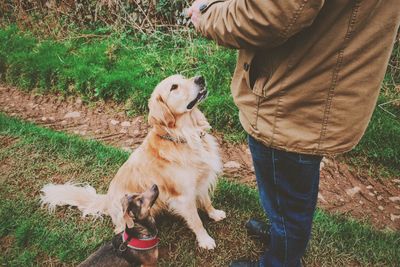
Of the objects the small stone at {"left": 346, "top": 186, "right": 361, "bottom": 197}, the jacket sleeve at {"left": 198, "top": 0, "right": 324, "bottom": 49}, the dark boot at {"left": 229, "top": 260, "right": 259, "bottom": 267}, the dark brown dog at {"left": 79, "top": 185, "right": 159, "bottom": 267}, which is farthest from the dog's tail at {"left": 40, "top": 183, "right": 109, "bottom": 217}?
the small stone at {"left": 346, "top": 186, "right": 361, "bottom": 197}

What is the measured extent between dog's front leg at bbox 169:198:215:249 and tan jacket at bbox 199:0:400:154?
4.22 feet

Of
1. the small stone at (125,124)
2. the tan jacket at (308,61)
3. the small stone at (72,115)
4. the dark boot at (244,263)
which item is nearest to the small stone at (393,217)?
the dark boot at (244,263)

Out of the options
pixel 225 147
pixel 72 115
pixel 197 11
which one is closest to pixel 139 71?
pixel 72 115

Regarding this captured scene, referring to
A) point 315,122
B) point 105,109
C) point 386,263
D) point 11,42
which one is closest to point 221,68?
point 105,109

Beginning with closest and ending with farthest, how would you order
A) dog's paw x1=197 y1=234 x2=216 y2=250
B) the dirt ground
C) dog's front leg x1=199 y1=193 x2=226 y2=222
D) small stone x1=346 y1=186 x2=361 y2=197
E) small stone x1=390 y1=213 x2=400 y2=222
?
dog's paw x1=197 y1=234 x2=216 y2=250, dog's front leg x1=199 y1=193 x2=226 y2=222, small stone x1=390 y1=213 x2=400 y2=222, the dirt ground, small stone x1=346 y1=186 x2=361 y2=197

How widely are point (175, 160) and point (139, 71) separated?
275 cm

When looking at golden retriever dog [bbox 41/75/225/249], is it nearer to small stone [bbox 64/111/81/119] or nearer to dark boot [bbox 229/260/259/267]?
dark boot [bbox 229/260/259/267]

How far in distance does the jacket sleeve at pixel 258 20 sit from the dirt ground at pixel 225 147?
7.79ft

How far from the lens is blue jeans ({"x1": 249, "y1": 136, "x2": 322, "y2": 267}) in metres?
1.73

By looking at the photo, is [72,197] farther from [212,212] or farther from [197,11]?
[197,11]

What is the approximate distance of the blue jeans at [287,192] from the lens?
1.73 m

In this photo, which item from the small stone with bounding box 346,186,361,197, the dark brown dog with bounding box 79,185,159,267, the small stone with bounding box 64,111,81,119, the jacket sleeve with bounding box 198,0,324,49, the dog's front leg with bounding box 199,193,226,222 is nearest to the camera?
the jacket sleeve with bounding box 198,0,324,49

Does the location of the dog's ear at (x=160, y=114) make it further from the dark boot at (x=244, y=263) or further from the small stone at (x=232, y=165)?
the small stone at (x=232, y=165)

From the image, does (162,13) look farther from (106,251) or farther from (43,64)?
(106,251)
